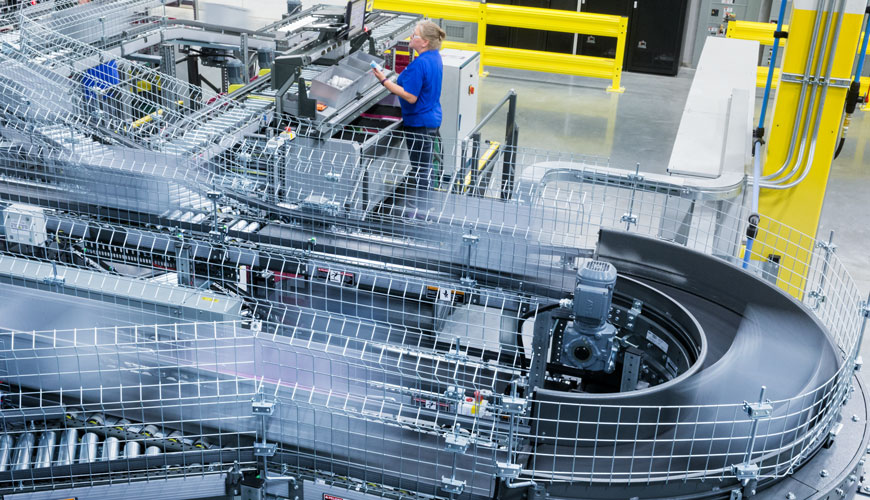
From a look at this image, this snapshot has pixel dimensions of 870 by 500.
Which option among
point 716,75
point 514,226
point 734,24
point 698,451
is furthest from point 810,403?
point 734,24

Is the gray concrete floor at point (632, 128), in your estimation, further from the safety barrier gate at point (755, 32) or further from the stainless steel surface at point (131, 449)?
the stainless steel surface at point (131, 449)

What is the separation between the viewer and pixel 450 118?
22.8 feet

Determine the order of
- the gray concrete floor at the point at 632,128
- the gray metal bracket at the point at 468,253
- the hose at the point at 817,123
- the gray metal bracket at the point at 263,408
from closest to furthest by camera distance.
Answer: the gray metal bracket at the point at 263,408 < the gray metal bracket at the point at 468,253 < the hose at the point at 817,123 < the gray concrete floor at the point at 632,128

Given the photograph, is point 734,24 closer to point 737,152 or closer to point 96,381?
point 737,152

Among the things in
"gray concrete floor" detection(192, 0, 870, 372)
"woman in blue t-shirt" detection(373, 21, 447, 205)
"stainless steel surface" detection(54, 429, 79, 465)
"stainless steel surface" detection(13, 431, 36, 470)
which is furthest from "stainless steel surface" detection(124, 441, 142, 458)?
"gray concrete floor" detection(192, 0, 870, 372)

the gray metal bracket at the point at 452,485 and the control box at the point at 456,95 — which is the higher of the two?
the control box at the point at 456,95

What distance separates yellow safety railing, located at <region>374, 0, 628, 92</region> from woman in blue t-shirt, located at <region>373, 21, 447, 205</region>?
5710 millimetres

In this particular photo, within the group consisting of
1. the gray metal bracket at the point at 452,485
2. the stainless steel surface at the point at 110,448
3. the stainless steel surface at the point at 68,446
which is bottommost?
the stainless steel surface at the point at 68,446

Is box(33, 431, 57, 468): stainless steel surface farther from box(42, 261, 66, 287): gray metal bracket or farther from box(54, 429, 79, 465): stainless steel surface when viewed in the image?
box(42, 261, 66, 287): gray metal bracket

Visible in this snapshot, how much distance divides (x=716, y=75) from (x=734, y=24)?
14.1 feet

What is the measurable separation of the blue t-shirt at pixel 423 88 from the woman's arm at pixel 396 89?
0.14 ft

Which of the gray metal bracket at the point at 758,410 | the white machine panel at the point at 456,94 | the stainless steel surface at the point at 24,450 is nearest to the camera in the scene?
the gray metal bracket at the point at 758,410

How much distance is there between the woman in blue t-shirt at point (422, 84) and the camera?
5.45 meters

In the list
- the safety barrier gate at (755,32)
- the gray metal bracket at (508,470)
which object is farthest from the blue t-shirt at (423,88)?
the safety barrier gate at (755,32)
